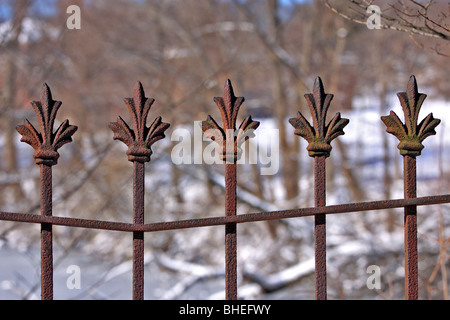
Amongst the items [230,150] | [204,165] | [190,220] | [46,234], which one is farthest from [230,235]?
[204,165]

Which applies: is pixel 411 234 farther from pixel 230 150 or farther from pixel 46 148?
pixel 46 148

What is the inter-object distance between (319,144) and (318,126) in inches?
2.2

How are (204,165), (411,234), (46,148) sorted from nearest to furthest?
(46,148) < (411,234) < (204,165)

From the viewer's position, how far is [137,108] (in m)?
1.48

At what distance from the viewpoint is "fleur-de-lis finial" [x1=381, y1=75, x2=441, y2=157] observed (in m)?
1.55

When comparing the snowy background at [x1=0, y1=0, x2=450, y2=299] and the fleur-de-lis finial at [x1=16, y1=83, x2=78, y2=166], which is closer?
the fleur-de-lis finial at [x1=16, y1=83, x2=78, y2=166]

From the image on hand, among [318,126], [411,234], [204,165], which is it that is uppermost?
[318,126]

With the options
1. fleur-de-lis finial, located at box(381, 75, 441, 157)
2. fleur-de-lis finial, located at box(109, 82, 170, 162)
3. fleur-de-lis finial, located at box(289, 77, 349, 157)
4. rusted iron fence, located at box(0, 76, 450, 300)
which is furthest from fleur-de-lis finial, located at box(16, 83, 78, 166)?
fleur-de-lis finial, located at box(381, 75, 441, 157)

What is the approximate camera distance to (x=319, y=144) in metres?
1.53

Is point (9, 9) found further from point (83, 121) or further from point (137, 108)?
point (137, 108)

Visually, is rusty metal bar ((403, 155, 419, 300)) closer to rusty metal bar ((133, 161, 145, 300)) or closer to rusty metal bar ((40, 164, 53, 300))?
rusty metal bar ((133, 161, 145, 300))

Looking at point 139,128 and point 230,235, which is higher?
point 139,128

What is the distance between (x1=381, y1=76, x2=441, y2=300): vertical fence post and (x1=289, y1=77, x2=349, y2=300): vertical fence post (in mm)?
183

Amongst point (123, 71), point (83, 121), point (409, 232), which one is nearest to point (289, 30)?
point (123, 71)
